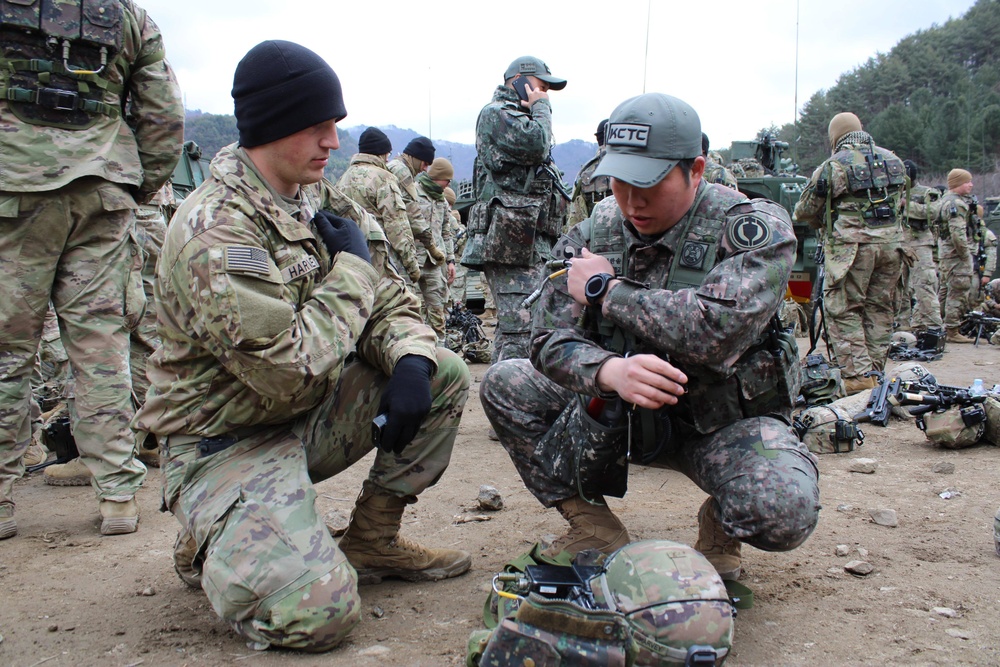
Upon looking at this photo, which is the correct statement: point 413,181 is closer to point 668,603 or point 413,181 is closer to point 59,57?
point 59,57

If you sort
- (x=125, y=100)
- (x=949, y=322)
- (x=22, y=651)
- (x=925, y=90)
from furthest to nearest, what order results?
1. (x=925, y=90)
2. (x=949, y=322)
3. (x=125, y=100)
4. (x=22, y=651)

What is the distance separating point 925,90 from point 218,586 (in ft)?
131

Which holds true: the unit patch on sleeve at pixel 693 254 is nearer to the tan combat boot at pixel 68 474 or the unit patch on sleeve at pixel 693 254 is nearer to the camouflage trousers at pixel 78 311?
the camouflage trousers at pixel 78 311

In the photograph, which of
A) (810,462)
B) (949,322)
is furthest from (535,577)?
(949,322)

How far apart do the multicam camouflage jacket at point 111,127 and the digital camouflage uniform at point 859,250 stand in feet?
17.6

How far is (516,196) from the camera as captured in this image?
214 inches

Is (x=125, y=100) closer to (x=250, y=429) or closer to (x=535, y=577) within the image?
(x=250, y=429)

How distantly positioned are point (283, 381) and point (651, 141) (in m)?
1.28

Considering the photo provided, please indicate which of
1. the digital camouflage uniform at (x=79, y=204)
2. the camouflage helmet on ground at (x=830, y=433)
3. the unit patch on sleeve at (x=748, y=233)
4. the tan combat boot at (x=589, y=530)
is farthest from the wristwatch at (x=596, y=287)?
the camouflage helmet on ground at (x=830, y=433)

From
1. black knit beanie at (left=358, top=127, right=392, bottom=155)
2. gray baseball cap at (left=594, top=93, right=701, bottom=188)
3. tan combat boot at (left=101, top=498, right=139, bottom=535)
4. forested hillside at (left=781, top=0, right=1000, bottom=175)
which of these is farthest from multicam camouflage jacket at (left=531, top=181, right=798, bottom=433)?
forested hillside at (left=781, top=0, right=1000, bottom=175)

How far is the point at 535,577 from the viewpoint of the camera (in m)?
2.13

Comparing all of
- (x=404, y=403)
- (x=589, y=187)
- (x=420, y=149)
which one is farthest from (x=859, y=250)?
(x=404, y=403)

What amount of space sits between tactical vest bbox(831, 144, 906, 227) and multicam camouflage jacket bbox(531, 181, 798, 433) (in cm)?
476

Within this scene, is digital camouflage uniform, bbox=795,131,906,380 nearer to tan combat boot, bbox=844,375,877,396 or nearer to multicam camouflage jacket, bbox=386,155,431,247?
tan combat boot, bbox=844,375,877,396
